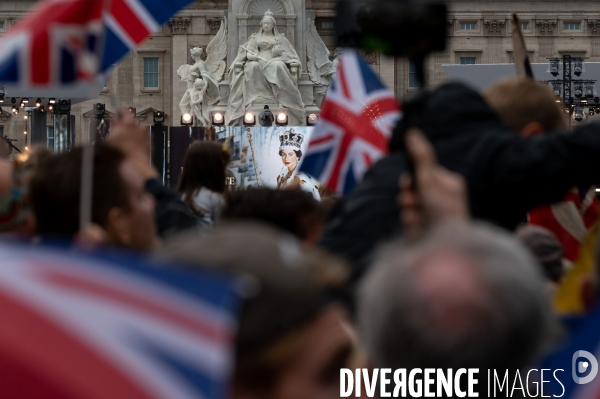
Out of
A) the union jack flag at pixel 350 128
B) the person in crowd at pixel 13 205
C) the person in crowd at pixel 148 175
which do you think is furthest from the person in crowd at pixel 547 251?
the person in crowd at pixel 13 205

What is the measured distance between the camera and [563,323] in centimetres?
247

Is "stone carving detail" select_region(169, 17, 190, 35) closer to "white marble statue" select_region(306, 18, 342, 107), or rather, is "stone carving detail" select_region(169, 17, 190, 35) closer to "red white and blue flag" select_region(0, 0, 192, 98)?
"white marble statue" select_region(306, 18, 342, 107)

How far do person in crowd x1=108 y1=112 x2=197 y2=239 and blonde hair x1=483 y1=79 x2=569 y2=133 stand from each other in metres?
1.39

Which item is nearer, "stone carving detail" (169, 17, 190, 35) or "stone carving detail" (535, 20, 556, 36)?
"stone carving detail" (169, 17, 190, 35)

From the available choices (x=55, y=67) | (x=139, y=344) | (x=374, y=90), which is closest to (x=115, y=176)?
(x=55, y=67)

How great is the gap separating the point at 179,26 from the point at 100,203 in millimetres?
52573

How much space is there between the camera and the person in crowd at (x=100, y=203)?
3152 mm

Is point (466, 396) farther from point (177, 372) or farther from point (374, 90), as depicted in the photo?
point (374, 90)

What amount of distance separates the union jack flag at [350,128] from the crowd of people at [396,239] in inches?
69.9

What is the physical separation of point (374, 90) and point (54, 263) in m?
5.28

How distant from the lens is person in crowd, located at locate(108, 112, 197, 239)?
169 inches

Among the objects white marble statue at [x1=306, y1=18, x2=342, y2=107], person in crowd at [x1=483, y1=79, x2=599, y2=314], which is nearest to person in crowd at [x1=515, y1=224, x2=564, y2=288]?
person in crowd at [x1=483, y1=79, x2=599, y2=314]

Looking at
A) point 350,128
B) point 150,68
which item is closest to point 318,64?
point 150,68

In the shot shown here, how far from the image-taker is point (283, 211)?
3930mm
